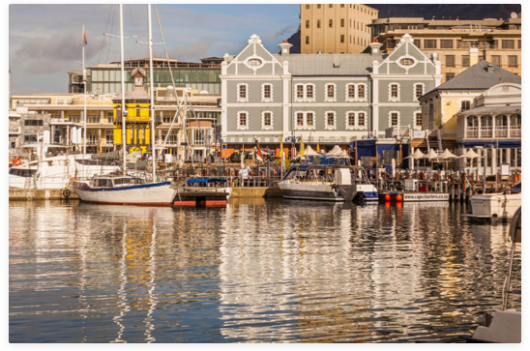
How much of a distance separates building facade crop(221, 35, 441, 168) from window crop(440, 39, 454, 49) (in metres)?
35.0

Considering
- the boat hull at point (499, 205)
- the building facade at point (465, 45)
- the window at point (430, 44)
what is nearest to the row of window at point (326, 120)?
the building facade at point (465, 45)

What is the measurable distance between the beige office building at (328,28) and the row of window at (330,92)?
155ft

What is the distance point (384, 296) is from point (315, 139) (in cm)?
7661

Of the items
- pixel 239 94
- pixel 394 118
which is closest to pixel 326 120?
pixel 394 118

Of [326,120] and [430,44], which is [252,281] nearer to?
[326,120]

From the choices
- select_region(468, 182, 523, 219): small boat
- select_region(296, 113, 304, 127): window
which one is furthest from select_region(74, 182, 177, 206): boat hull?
select_region(296, 113, 304, 127): window

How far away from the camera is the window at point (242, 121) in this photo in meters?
99.9

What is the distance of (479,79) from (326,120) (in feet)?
76.7

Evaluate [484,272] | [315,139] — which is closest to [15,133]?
[315,139]

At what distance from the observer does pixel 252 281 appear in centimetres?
2642

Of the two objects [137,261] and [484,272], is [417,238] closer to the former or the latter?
[484,272]

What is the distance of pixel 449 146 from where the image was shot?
257ft

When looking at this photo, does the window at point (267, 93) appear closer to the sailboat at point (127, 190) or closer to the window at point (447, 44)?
the sailboat at point (127, 190)

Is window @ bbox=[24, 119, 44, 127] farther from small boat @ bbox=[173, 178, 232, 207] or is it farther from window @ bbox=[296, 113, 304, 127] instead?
small boat @ bbox=[173, 178, 232, 207]
